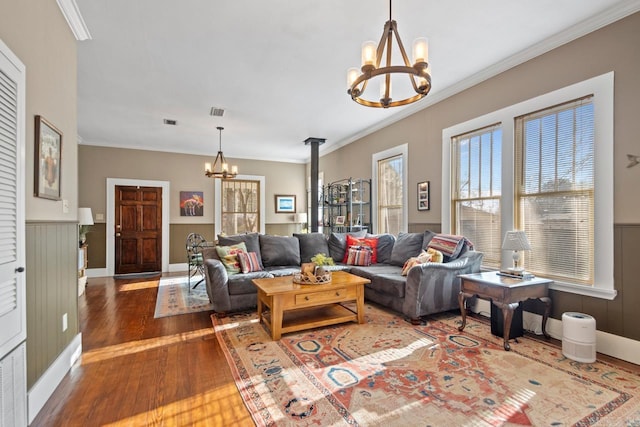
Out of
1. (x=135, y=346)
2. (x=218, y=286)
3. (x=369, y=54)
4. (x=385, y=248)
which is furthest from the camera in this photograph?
(x=385, y=248)

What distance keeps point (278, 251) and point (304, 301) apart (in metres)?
1.56

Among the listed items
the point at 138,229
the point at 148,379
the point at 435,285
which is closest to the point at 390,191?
the point at 435,285

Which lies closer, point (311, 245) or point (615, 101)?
point (615, 101)

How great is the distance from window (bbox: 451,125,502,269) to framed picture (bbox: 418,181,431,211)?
432 millimetres

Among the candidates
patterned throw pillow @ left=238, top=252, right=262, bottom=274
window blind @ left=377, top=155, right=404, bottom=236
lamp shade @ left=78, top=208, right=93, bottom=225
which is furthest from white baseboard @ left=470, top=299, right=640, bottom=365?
lamp shade @ left=78, top=208, right=93, bottom=225

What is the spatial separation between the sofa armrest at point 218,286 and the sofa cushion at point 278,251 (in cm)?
92

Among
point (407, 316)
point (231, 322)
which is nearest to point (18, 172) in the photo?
point (231, 322)

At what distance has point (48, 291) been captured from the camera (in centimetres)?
214

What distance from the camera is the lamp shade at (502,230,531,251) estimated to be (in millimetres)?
2955

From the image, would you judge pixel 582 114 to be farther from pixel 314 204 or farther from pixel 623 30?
pixel 314 204

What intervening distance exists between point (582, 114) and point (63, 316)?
4.73m

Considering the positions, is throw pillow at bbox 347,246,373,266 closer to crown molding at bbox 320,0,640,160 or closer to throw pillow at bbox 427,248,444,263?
throw pillow at bbox 427,248,444,263

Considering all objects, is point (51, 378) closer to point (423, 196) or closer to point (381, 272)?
point (381, 272)

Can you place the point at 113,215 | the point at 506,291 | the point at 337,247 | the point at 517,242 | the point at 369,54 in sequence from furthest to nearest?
the point at 113,215
the point at 337,247
the point at 517,242
the point at 506,291
the point at 369,54
